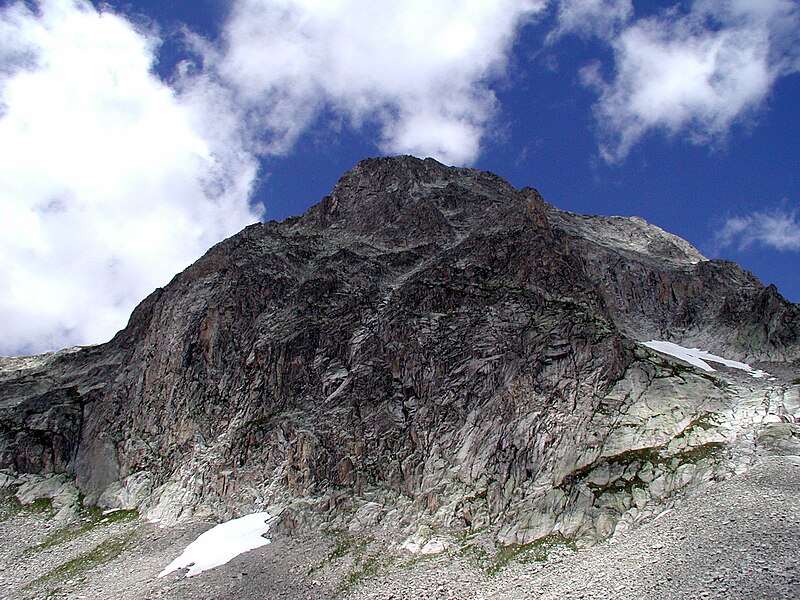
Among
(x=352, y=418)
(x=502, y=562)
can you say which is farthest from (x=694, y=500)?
(x=352, y=418)

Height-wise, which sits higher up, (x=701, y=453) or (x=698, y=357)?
(x=698, y=357)

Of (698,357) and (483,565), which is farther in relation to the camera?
(698,357)

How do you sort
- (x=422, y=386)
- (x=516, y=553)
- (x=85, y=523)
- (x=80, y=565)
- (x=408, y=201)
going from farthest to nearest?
(x=408, y=201), (x=422, y=386), (x=85, y=523), (x=80, y=565), (x=516, y=553)

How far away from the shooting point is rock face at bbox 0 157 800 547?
150ft

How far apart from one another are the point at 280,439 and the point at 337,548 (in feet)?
49.1

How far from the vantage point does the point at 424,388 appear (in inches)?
2264

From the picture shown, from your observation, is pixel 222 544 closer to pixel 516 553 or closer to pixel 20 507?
pixel 516 553

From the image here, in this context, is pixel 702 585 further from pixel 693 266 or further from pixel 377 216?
pixel 377 216

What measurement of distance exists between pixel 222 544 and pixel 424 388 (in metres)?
22.9

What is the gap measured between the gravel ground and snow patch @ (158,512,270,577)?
100cm

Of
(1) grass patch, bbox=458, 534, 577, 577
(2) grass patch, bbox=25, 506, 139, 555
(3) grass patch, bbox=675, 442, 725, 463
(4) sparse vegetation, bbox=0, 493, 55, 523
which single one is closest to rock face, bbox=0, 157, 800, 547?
(3) grass patch, bbox=675, 442, 725, 463

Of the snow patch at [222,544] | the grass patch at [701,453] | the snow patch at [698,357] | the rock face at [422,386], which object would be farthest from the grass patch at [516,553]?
the snow patch at [698,357]

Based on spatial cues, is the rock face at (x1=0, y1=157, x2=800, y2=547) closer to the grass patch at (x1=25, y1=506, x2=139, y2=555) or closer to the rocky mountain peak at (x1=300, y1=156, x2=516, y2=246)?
the rocky mountain peak at (x1=300, y1=156, x2=516, y2=246)

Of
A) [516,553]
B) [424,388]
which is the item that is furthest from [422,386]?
[516,553]
